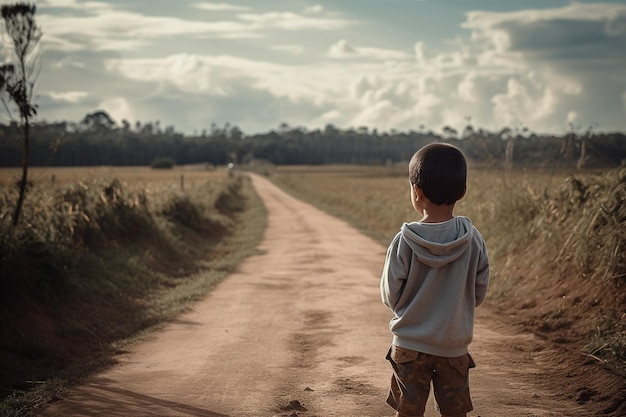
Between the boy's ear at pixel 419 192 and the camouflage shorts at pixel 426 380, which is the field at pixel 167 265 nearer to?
the camouflage shorts at pixel 426 380

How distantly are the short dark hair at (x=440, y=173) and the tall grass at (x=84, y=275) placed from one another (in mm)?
3913

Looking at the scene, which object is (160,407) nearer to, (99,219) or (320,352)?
(320,352)

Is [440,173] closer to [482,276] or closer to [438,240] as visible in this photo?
[438,240]

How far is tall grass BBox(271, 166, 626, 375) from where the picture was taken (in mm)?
8102

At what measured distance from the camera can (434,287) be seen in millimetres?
3688

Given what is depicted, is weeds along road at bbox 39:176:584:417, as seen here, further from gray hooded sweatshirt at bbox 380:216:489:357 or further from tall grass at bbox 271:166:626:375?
gray hooded sweatshirt at bbox 380:216:489:357

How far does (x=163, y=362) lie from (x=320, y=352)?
1.59 metres

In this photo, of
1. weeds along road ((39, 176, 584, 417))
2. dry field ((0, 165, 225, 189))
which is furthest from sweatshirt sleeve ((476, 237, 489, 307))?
dry field ((0, 165, 225, 189))

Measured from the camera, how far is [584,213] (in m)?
10.1

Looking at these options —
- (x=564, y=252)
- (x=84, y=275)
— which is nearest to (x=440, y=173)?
(x=564, y=252)

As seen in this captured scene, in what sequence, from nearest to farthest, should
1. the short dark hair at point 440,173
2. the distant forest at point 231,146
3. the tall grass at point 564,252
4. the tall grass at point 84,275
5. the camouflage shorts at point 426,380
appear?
the short dark hair at point 440,173, the camouflage shorts at point 426,380, the tall grass at point 564,252, the tall grass at point 84,275, the distant forest at point 231,146

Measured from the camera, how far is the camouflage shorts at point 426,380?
12.1ft

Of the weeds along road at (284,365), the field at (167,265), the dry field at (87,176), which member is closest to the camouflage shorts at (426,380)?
the weeds along road at (284,365)

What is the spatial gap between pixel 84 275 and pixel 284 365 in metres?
6.15
